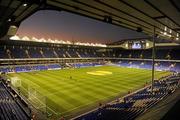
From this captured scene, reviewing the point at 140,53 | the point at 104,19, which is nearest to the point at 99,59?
the point at 140,53

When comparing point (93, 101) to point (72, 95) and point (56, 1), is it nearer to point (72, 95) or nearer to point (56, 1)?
point (72, 95)

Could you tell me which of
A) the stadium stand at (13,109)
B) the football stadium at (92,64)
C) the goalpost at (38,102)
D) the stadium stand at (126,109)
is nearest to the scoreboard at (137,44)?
the football stadium at (92,64)

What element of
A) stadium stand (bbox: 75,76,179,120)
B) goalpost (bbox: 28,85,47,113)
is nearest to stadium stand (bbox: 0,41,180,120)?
stadium stand (bbox: 75,76,179,120)

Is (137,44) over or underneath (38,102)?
over

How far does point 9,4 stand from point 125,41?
74.8 metres

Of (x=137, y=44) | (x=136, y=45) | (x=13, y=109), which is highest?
(x=137, y=44)

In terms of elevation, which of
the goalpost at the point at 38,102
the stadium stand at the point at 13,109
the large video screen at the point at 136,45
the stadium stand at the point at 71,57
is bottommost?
the goalpost at the point at 38,102

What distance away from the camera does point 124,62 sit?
73688 millimetres

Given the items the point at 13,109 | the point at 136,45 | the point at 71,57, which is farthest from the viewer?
the point at 136,45

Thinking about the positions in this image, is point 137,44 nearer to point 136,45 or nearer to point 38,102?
point 136,45

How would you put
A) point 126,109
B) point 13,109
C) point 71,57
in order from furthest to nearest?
point 71,57 < point 13,109 < point 126,109

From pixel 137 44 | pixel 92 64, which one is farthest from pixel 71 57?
pixel 137 44

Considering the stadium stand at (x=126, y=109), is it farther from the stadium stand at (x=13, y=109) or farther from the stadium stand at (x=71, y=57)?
the stadium stand at (x=71, y=57)

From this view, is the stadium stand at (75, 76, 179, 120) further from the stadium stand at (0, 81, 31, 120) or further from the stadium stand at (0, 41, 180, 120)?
the stadium stand at (0, 41, 180, 120)
